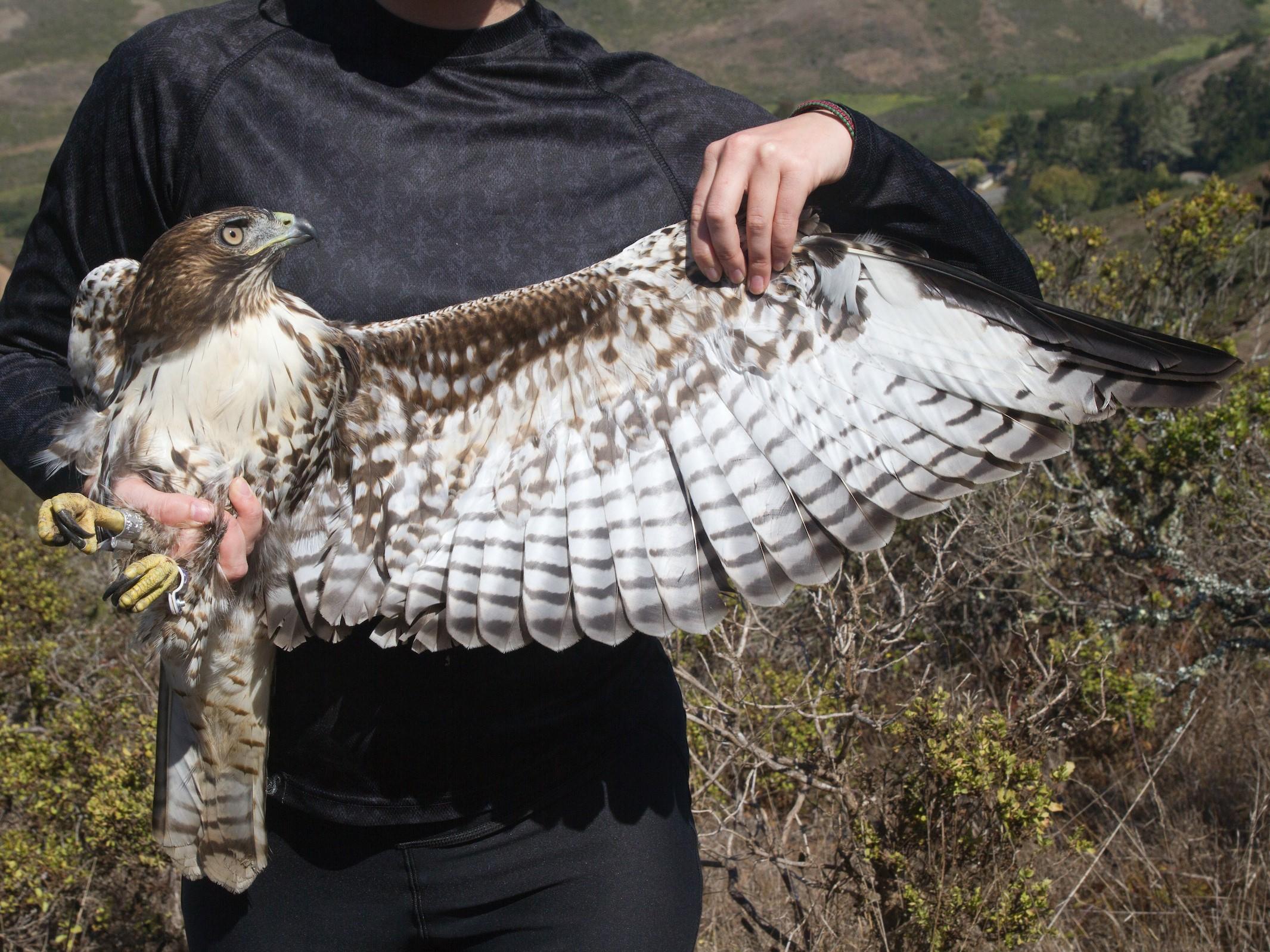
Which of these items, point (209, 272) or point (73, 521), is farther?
point (209, 272)

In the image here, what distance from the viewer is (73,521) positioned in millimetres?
1723

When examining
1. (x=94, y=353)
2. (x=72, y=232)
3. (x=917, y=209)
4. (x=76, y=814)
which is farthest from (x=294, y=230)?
(x=76, y=814)

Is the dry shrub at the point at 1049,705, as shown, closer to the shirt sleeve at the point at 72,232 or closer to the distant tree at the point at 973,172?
the shirt sleeve at the point at 72,232

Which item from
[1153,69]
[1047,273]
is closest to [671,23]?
[1153,69]

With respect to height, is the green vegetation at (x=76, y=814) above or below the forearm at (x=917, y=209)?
below

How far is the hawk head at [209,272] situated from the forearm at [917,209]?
1.00 m

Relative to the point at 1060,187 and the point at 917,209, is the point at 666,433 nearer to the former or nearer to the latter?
the point at 917,209

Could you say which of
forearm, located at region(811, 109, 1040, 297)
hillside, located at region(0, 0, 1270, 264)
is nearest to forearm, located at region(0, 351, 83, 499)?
forearm, located at region(811, 109, 1040, 297)

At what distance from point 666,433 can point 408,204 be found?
26.1 inches

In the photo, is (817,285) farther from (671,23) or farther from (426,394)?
(671,23)

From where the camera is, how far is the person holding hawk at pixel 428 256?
182 cm

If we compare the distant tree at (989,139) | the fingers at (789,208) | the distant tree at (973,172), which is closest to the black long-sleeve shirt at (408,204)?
the fingers at (789,208)

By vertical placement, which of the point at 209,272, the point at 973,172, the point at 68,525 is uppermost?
the point at 209,272

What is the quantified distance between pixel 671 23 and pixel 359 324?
436 ft
